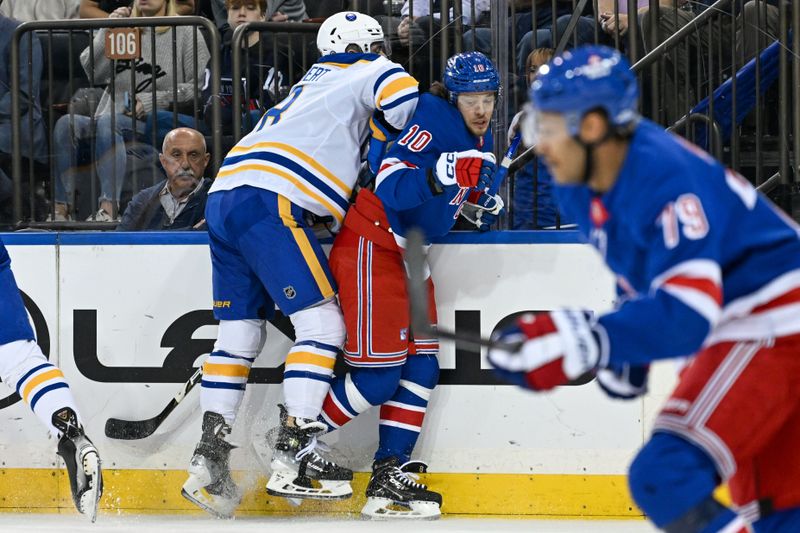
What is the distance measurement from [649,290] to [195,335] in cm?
277

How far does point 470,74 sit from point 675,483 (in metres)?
2.41

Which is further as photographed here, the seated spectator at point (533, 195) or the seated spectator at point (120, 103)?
the seated spectator at point (120, 103)

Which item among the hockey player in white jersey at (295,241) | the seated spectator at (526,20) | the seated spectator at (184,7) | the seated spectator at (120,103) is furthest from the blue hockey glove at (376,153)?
the seated spectator at (184,7)

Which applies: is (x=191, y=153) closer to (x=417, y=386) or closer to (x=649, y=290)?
(x=417, y=386)

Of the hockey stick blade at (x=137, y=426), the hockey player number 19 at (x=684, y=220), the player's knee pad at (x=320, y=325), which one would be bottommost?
the hockey stick blade at (x=137, y=426)

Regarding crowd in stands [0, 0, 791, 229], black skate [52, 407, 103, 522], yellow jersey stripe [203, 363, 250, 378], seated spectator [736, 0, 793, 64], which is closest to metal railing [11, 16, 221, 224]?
crowd in stands [0, 0, 791, 229]

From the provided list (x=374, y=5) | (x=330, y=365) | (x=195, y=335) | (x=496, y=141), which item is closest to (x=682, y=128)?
(x=496, y=141)

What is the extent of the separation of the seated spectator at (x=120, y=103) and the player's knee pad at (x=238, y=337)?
1030mm

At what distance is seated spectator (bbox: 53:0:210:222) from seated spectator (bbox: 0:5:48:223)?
0.27 ft

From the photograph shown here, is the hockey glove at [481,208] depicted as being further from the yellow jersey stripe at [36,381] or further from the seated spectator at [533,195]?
the yellow jersey stripe at [36,381]

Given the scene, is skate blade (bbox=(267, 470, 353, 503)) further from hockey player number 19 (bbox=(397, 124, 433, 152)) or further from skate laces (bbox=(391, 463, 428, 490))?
hockey player number 19 (bbox=(397, 124, 433, 152))

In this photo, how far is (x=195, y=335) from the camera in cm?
477

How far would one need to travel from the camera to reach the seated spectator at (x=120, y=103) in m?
5.33

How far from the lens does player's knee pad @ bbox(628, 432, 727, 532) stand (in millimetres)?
2250
